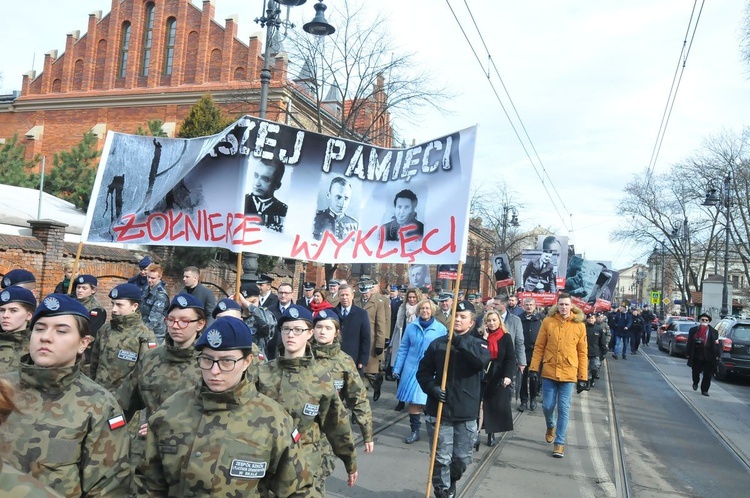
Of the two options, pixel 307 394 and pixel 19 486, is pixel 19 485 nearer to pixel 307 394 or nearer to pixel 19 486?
pixel 19 486

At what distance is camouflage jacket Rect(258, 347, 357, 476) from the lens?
3.83m

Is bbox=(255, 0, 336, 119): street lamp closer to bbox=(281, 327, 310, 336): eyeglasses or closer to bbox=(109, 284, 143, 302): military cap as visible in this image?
bbox=(109, 284, 143, 302): military cap

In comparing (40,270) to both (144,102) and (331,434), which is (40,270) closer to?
(331,434)

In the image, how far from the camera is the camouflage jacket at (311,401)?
3832 millimetres

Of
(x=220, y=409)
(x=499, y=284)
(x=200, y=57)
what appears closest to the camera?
(x=220, y=409)

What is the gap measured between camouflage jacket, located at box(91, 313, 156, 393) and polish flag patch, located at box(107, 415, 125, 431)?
7.15 feet

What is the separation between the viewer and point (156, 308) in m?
7.21

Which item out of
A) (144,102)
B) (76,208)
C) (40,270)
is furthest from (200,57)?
(40,270)

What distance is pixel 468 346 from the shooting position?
562 centimetres

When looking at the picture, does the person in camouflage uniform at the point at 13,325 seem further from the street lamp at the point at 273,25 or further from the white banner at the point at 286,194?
the street lamp at the point at 273,25

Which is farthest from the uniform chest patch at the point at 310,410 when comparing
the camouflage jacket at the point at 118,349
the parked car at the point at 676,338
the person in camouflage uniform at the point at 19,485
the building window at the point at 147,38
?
the building window at the point at 147,38

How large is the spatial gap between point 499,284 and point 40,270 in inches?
487

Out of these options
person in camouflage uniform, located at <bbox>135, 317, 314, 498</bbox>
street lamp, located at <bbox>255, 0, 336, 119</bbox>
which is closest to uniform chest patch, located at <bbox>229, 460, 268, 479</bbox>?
person in camouflage uniform, located at <bbox>135, 317, 314, 498</bbox>

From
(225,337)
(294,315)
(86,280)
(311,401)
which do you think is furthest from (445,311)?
(225,337)
